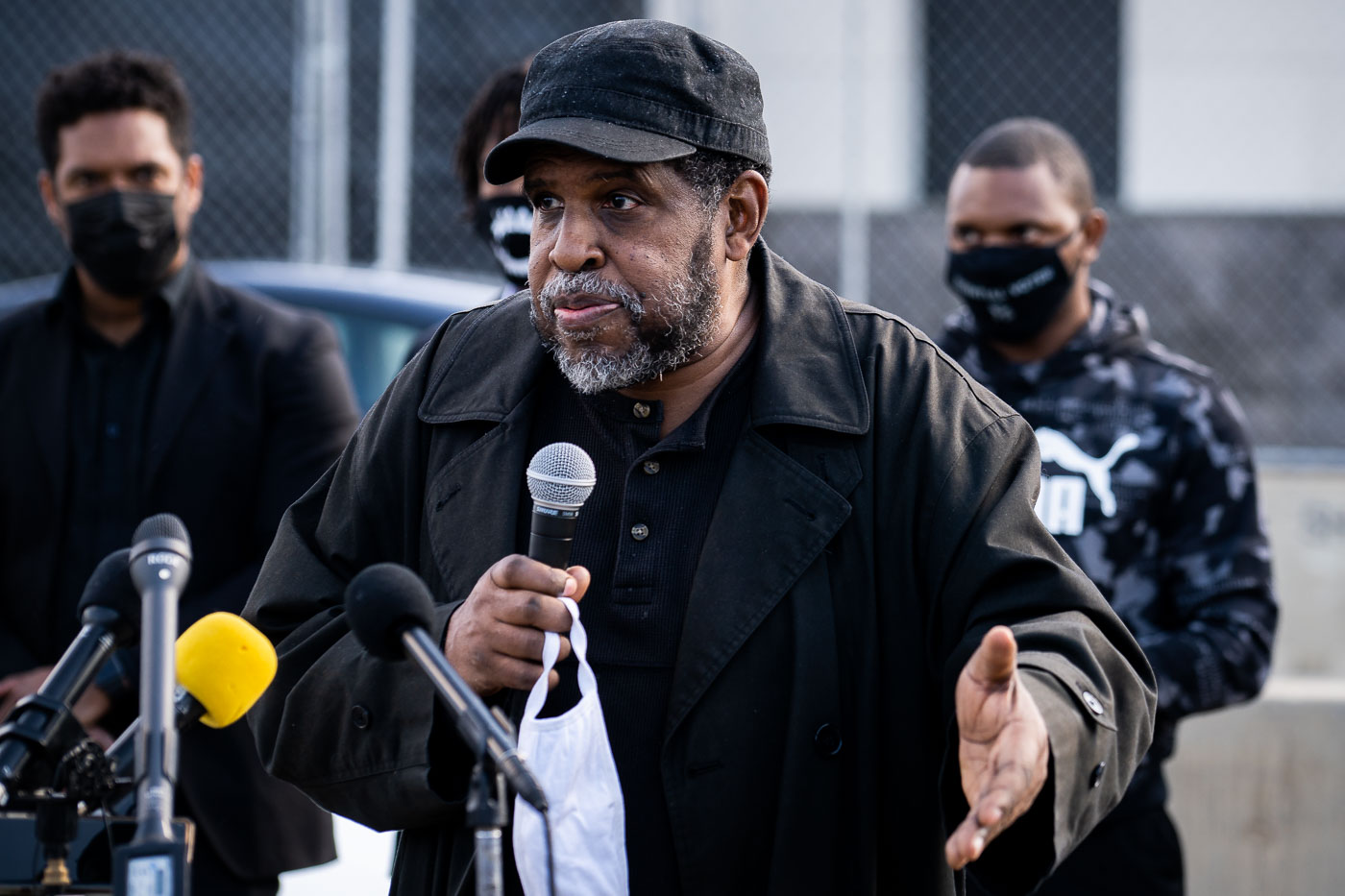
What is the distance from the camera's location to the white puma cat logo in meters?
4.02

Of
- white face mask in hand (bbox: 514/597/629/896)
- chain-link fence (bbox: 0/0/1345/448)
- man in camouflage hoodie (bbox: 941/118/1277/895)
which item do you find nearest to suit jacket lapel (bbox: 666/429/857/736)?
white face mask in hand (bbox: 514/597/629/896)

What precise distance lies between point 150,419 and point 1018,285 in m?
2.20

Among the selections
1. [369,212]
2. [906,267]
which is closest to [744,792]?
[369,212]

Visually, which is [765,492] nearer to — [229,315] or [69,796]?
[69,796]

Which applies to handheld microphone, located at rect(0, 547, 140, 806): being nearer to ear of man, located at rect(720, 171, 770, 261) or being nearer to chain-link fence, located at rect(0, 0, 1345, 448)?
ear of man, located at rect(720, 171, 770, 261)

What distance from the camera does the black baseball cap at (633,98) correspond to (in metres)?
2.57

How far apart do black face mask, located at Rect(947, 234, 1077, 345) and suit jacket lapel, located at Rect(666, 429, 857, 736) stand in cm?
178

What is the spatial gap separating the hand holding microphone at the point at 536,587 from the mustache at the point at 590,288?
43cm

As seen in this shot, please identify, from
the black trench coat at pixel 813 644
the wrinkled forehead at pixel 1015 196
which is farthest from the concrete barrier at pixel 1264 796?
the black trench coat at pixel 813 644

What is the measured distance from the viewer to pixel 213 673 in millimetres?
2109

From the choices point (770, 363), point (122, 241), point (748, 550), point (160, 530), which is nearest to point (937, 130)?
point (122, 241)

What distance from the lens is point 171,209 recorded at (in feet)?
14.3

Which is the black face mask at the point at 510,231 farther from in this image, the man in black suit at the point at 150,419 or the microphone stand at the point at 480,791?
the microphone stand at the point at 480,791

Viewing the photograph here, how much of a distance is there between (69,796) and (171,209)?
259cm
